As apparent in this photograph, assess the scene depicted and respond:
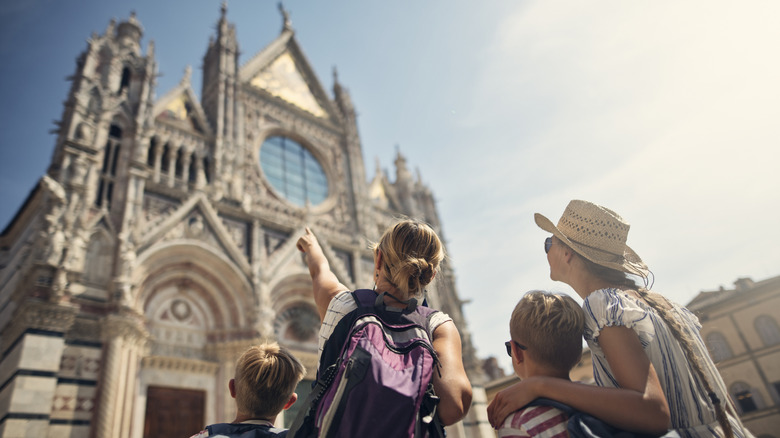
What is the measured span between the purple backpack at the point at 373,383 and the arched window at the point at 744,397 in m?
24.1

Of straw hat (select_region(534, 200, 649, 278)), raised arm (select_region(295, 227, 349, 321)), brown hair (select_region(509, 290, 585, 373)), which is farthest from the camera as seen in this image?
straw hat (select_region(534, 200, 649, 278))

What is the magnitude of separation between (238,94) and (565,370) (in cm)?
1532

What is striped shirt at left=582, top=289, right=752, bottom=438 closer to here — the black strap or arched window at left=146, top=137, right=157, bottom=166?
the black strap

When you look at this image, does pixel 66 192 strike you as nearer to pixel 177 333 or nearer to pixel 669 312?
pixel 177 333

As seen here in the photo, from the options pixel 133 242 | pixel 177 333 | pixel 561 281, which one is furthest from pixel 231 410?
pixel 561 281

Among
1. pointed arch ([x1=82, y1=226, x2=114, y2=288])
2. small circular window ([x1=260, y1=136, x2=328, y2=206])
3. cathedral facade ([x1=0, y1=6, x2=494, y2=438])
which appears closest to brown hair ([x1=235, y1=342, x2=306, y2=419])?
cathedral facade ([x1=0, y1=6, x2=494, y2=438])

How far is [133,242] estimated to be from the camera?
32.7 ft

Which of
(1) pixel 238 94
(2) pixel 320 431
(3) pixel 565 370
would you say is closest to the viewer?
(2) pixel 320 431

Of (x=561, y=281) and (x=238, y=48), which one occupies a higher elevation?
(x=238, y=48)

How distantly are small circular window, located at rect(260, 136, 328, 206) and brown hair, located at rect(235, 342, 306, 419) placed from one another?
13.1m

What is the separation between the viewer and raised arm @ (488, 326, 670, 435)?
1.67 m

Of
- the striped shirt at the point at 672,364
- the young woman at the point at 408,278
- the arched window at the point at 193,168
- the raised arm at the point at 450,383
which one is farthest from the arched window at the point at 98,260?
the striped shirt at the point at 672,364

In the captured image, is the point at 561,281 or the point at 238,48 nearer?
the point at 561,281

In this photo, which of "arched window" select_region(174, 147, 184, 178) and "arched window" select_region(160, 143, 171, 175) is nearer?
"arched window" select_region(160, 143, 171, 175)
